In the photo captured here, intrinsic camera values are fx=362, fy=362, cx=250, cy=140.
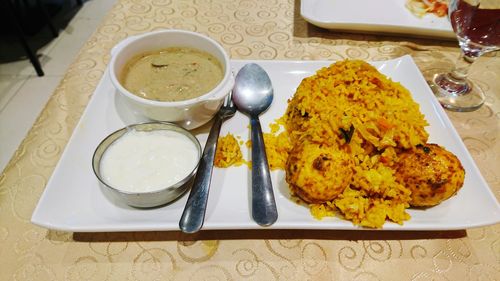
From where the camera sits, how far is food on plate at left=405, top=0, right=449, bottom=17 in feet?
7.44

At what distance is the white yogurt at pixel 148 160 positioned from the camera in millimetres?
1187

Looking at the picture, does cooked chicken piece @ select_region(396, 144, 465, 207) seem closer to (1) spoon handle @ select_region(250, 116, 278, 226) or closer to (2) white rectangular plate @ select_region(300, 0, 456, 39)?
(1) spoon handle @ select_region(250, 116, 278, 226)

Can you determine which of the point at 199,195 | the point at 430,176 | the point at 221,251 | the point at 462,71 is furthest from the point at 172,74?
the point at 462,71

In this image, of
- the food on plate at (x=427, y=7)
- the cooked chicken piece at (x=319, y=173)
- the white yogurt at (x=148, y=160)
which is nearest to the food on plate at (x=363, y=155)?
the cooked chicken piece at (x=319, y=173)

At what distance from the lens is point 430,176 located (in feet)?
3.72

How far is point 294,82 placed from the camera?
5.76ft

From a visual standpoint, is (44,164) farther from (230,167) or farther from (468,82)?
(468,82)

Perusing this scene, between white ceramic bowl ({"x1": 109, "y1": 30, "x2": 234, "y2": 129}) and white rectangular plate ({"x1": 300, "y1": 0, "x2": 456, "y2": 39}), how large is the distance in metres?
0.87

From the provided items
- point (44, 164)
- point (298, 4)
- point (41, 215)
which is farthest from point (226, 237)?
point (298, 4)

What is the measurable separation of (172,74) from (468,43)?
4.54 feet

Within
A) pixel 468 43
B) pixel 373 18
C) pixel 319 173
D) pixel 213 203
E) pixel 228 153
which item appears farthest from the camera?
pixel 373 18

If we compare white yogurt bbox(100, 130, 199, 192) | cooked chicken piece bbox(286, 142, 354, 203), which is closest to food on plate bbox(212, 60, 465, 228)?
cooked chicken piece bbox(286, 142, 354, 203)

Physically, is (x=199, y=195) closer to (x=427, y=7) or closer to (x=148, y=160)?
(x=148, y=160)

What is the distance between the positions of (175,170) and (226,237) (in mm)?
281
